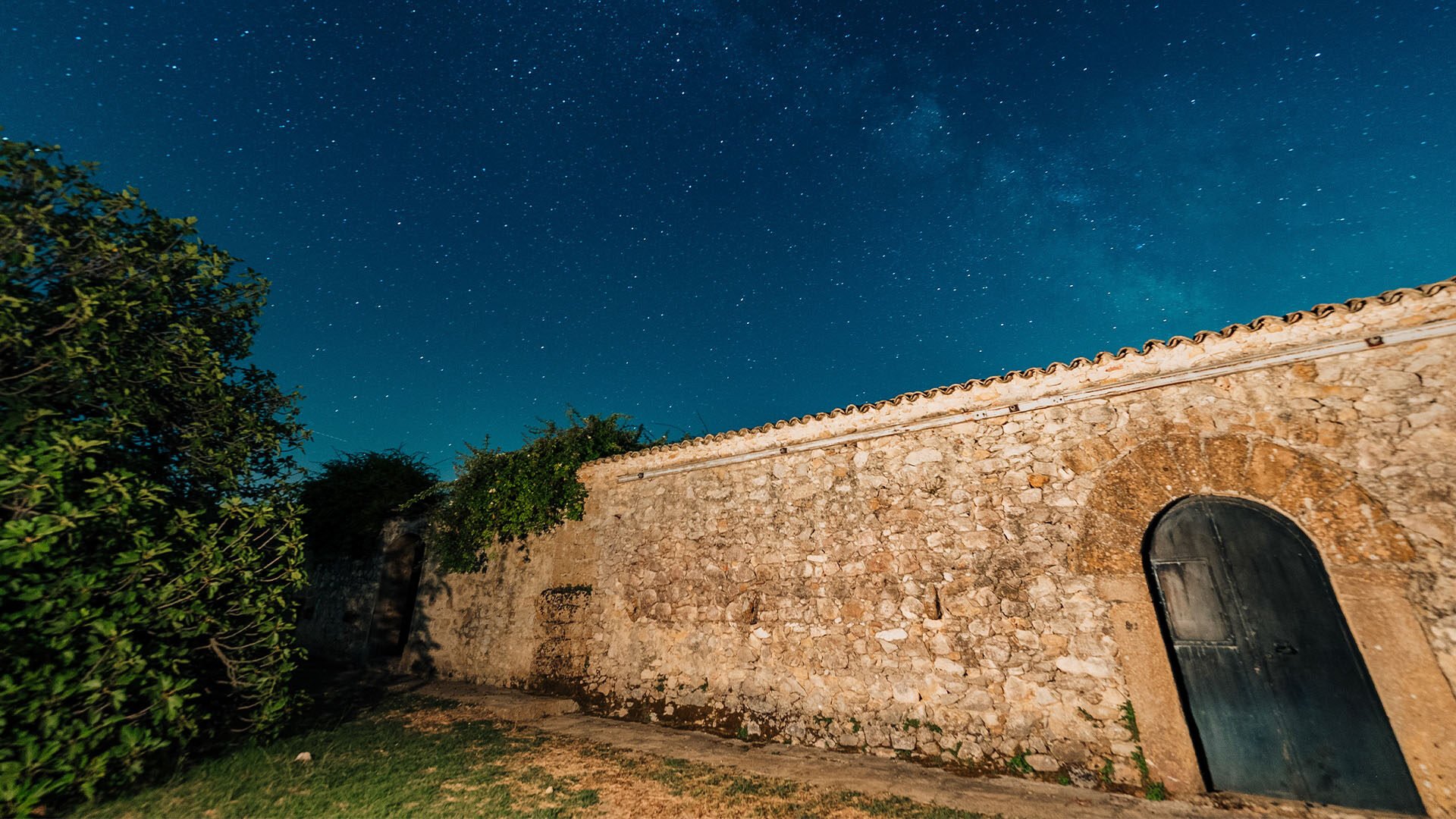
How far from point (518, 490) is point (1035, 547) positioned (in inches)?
334

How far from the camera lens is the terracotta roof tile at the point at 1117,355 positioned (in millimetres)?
4316

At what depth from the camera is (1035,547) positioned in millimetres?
5312

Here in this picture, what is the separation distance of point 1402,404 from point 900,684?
494cm

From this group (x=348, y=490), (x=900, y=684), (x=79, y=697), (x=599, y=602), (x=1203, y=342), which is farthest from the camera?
(x=348, y=490)

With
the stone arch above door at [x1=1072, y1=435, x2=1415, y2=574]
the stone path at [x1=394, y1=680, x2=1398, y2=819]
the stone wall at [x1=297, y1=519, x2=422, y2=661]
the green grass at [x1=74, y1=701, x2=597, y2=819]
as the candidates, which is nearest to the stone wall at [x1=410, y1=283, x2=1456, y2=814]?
the stone arch above door at [x1=1072, y1=435, x2=1415, y2=574]

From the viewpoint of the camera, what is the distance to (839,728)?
5.89m

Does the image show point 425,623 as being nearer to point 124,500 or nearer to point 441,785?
point 441,785

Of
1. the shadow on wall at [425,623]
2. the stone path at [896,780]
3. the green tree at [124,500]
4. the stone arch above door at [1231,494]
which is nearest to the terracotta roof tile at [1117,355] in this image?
the stone arch above door at [1231,494]

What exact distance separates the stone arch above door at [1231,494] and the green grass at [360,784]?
17.4 ft

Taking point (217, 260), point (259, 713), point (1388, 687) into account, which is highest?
point (217, 260)

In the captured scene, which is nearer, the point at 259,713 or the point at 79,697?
the point at 79,697

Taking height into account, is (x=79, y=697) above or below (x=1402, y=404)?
below

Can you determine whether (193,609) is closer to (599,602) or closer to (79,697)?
(79,697)

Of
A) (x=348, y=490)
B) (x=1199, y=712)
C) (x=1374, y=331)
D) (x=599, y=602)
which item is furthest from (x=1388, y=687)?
(x=348, y=490)
